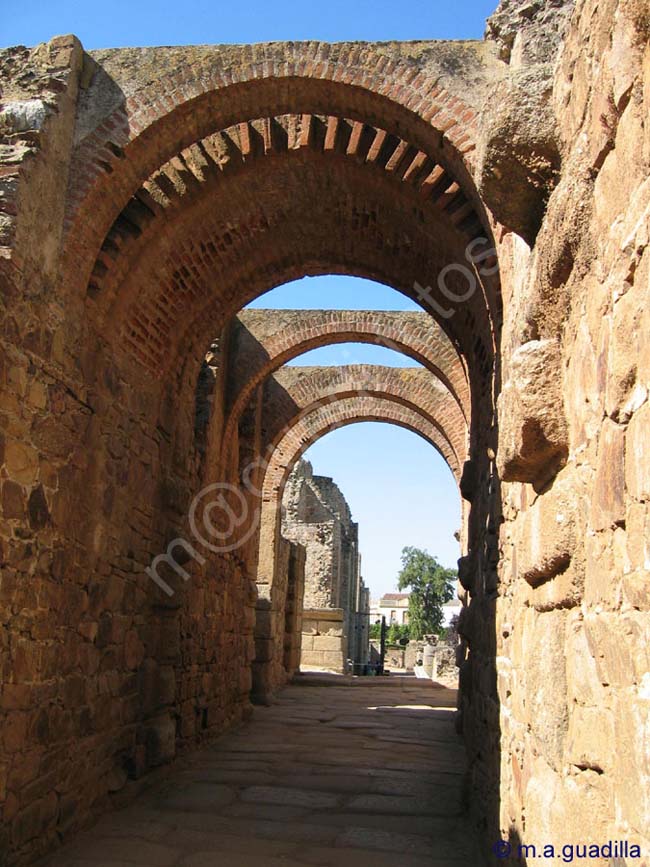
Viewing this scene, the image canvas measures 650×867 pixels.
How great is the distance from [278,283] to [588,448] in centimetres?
580

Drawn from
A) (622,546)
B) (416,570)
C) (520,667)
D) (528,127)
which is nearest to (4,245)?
(528,127)

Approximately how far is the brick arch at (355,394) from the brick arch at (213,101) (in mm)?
7450

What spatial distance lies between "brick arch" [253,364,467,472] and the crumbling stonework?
21.0 feet

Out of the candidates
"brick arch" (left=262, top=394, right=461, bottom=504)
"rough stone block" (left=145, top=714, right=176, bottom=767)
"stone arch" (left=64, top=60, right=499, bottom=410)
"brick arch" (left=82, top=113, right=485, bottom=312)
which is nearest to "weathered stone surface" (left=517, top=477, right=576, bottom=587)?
"stone arch" (left=64, top=60, right=499, bottom=410)

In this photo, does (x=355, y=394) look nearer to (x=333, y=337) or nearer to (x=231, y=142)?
(x=333, y=337)

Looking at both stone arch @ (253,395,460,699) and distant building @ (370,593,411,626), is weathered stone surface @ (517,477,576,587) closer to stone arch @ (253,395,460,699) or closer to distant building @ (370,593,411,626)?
stone arch @ (253,395,460,699)

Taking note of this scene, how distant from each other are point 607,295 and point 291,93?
3780mm

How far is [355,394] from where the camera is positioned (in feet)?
44.8

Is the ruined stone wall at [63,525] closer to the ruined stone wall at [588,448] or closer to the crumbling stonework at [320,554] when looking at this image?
the ruined stone wall at [588,448]

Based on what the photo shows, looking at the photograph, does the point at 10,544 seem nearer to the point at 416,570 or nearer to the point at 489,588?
the point at 489,588

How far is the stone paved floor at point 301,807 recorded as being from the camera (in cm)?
448

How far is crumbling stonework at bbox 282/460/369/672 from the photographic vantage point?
18.4 m

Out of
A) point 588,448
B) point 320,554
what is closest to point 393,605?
point 320,554

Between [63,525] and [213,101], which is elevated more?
[213,101]
